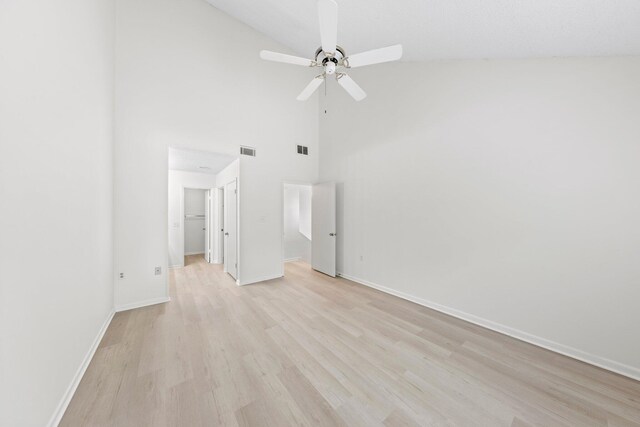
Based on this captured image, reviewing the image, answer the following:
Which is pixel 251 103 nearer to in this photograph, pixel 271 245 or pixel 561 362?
pixel 271 245

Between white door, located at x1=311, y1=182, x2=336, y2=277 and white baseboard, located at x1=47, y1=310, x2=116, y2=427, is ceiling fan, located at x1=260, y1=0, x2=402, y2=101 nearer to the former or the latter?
white door, located at x1=311, y1=182, x2=336, y2=277

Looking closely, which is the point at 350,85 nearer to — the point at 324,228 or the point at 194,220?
the point at 324,228

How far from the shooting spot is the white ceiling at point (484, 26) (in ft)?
5.47

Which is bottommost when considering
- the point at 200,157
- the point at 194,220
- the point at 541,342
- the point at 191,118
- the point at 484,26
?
the point at 541,342

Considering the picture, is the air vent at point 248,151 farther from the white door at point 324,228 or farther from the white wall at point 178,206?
the white wall at point 178,206

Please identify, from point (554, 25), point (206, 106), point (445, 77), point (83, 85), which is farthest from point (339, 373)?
point (206, 106)

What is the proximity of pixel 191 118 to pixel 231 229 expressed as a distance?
212 centimetres

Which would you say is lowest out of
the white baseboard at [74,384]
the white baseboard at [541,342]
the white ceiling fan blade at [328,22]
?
the white baseboard at [541,342]

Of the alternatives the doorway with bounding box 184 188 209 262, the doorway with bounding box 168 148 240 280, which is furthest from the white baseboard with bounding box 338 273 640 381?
the doorway with bounding box 184 188 209 262

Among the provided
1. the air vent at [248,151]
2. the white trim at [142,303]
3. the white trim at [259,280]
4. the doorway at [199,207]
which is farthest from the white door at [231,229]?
the white trim at [142,303]

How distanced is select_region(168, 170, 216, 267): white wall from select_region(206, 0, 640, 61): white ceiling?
4081 millimetres

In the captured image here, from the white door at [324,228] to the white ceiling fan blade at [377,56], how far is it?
8.55 ft

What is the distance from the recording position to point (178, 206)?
5594mm

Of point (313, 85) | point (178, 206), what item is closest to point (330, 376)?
point (313, 85)
